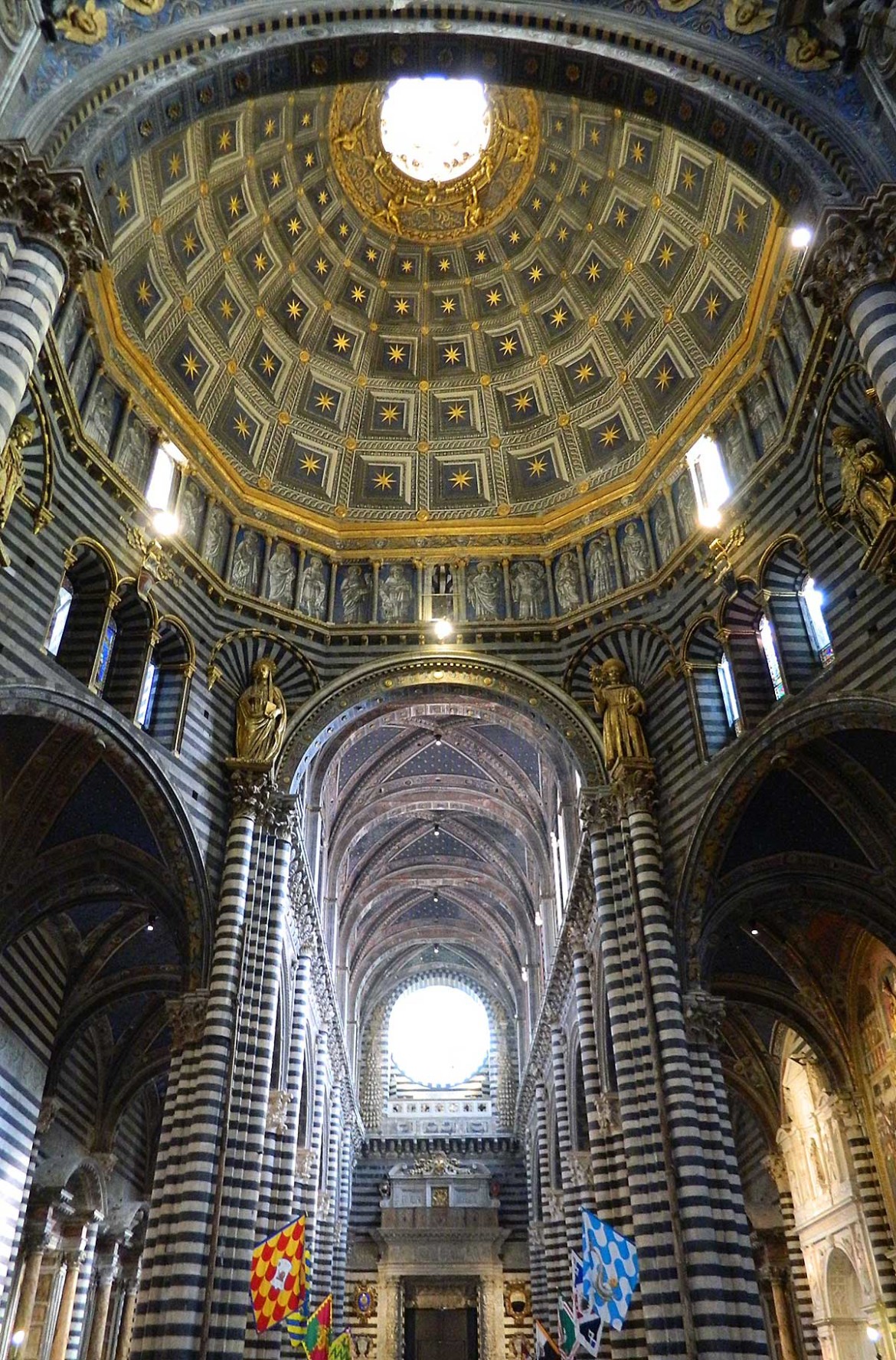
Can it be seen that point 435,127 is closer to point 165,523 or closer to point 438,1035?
point 165,523

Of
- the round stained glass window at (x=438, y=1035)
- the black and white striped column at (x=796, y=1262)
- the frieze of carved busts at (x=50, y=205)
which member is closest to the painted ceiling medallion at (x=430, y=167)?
the frieze of carved busts at (x=50, y=205)

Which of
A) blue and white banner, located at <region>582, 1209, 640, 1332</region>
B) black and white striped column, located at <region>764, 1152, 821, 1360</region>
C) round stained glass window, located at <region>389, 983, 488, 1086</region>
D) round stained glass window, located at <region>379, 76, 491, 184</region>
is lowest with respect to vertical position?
blue and white banner, located at <region>582, 1209, 640, 1332</region>

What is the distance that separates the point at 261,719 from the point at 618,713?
7655 mm

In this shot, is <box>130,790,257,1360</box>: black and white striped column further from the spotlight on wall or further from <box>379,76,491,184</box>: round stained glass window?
<box>379,76,491,184</box>: round stained glass window

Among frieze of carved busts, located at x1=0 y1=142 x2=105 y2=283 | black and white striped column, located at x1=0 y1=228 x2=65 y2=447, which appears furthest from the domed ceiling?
black and white striped column, located at x1=0 y1=228 x2=65 y2=447

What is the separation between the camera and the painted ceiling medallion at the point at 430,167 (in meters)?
24.8

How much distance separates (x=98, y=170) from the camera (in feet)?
50.6

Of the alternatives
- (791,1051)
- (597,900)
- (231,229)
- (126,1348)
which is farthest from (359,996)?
(231,229)

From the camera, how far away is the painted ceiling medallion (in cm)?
2484

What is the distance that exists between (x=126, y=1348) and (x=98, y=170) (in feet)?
107

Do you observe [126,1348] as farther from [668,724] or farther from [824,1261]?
[668,724]

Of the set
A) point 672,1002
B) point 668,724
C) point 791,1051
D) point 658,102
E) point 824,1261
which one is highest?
point 658,102

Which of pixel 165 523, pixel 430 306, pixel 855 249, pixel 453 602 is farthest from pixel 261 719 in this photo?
pixel 855 249

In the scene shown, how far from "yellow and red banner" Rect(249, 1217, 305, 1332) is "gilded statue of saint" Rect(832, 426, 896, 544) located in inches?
554
